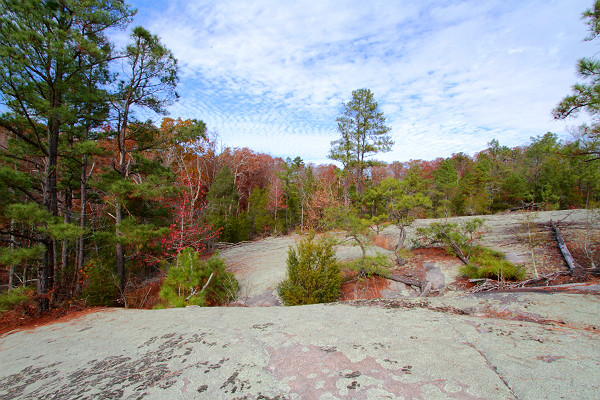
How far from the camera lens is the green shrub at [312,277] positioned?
566 centimetres

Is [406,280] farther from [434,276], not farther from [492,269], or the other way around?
[492,269]

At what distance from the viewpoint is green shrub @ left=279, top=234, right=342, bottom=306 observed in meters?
5.66

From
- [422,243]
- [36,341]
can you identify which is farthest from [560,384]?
[422,243]

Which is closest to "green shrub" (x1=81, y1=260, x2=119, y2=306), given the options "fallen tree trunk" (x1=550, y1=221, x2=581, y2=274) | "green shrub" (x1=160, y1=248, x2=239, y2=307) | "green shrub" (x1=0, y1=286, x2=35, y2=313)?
"green shrub" (x1=0, y1=286, x2=35, y2=313)

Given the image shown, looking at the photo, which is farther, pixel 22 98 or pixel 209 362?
pixel 22 98

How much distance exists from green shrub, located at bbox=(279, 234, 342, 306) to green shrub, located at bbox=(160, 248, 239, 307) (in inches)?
85.8

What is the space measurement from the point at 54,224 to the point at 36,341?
3232 millimetres

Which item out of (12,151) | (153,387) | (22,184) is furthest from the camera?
(12,151)

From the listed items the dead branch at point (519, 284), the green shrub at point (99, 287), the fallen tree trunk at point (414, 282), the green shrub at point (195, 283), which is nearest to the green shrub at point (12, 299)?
the green shrub at point (99, 287)

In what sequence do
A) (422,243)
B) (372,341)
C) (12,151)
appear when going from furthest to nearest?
(422,243) < (12,151) < (372,341)

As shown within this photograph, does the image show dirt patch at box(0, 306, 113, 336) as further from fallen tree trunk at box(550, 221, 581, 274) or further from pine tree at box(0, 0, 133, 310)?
fallen tree trunk at box(550, 221, 581, 274)

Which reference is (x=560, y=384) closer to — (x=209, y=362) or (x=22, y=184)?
(x=209, y=362)

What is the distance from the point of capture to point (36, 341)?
3.43 m

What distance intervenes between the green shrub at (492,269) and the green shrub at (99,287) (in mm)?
9679
